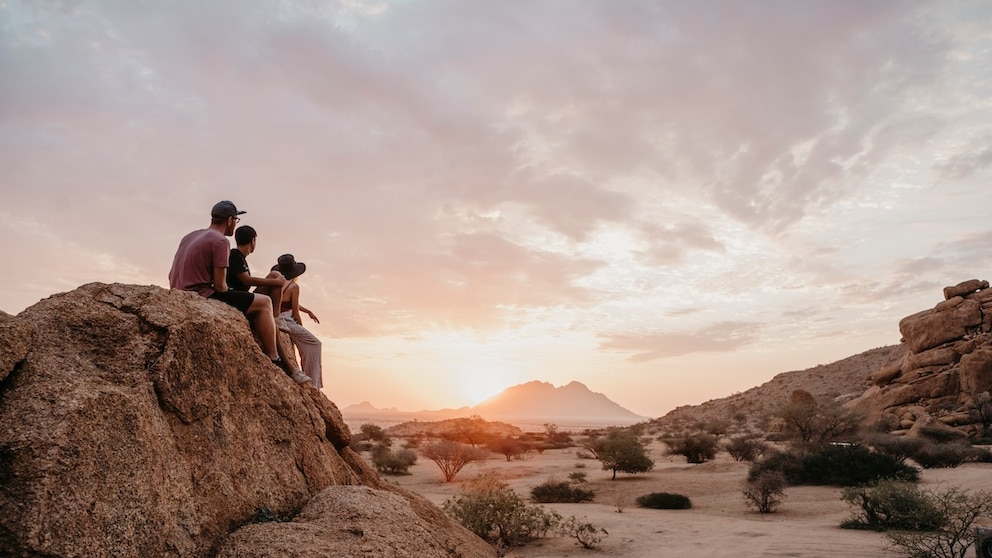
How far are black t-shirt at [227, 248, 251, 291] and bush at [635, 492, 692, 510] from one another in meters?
16.0

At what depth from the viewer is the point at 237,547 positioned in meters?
3.76

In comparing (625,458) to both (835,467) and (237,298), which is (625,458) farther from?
(237,298)

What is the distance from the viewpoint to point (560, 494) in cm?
1978

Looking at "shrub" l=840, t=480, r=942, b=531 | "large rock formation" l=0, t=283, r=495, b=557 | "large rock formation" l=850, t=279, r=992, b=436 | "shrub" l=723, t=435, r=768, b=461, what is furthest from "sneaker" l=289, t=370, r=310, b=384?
"large rock formation" l=850, t=279, r=992, b=436

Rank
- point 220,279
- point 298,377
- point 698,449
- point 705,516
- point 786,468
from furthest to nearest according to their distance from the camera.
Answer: point 698,449 < point 786,468 < point 705,516 < point 298,377 < point 220,279

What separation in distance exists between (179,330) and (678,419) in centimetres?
6531

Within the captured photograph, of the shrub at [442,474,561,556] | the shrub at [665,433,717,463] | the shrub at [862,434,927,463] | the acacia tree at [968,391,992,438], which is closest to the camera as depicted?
the shrub at [442,474,561,556]

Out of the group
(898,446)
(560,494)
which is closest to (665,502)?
(560,494)

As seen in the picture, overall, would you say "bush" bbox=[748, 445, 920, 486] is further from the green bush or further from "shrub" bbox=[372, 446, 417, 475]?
"shrub" bbox=[372, 446, 417, 475]

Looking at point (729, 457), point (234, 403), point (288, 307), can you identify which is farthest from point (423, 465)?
point (234, 403)

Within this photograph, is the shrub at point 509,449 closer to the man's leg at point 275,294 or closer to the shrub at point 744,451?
the shrub at point 744,451

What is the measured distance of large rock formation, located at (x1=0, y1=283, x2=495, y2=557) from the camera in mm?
2990

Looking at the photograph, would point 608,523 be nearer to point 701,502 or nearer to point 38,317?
point 701,502

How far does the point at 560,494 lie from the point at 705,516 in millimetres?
5326
